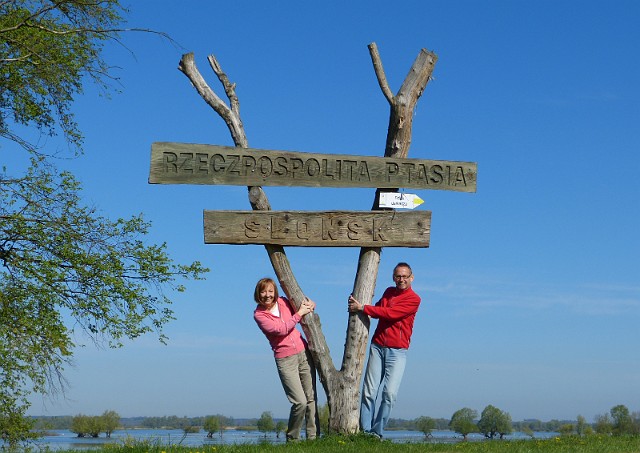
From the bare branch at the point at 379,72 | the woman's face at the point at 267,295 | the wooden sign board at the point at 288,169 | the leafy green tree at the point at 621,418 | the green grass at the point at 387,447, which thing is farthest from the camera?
the leafy green tree at the point at 621,418

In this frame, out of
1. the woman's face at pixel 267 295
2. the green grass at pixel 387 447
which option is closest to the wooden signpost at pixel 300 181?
the woman's face at pixel 267 295

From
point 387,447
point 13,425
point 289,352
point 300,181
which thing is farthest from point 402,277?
point 13,425

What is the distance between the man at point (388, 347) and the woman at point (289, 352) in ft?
2.68

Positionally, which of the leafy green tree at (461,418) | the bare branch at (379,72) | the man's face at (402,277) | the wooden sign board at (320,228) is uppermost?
the bare branch at (379,72)

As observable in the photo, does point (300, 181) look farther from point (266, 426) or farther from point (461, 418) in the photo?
point (461, 418)

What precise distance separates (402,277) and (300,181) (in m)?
2.24

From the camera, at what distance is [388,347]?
10.6 metres

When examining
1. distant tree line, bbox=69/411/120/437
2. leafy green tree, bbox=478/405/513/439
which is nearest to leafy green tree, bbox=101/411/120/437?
distant tree line, bbox=69/411/120/437

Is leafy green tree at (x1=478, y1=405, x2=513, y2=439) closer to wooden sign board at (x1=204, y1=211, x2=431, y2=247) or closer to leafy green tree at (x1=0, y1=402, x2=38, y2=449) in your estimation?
leafy green tree at (x1=0, y1=402, x2=38, y2=449)

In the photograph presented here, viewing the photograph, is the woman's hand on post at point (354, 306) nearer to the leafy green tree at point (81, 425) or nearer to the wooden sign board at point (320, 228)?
the wooden sign board at point (320, 228)

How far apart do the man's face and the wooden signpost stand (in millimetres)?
987

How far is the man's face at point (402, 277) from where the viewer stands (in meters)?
10.7

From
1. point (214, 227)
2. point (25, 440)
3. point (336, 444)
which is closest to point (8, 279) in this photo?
point (25, 440)

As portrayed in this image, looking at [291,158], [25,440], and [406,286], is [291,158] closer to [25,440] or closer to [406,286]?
[406,286]
